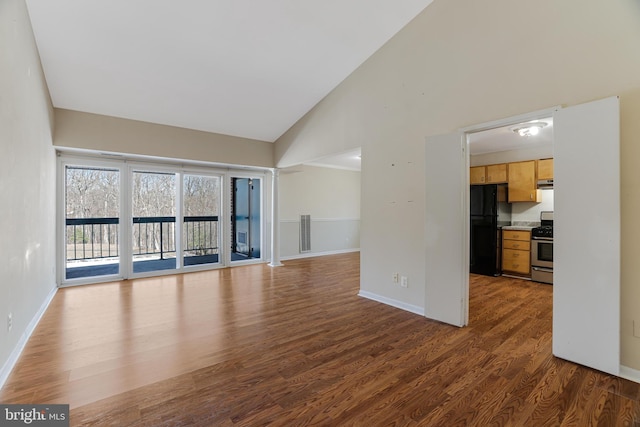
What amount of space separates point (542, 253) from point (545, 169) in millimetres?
1464

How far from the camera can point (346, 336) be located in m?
2.80

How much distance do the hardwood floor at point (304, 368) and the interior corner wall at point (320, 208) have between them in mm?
3400

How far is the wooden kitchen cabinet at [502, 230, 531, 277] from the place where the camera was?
16.5ft

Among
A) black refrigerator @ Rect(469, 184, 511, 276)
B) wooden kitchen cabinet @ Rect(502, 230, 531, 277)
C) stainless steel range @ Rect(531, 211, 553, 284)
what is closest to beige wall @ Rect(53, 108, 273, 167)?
black refrigerator @ Rect(469, 184, 511, 276)

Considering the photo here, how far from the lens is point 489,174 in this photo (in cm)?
562

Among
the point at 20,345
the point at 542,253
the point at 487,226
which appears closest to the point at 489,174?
the point at 487,226

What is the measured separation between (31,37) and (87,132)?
65.8 inches

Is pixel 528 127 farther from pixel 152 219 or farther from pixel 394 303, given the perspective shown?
pixel 152 219

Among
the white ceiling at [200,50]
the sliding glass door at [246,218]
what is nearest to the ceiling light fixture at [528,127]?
the white ceiling at [200,50]

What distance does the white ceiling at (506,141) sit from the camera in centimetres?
430

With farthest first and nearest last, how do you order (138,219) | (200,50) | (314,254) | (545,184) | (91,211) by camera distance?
(314,254), (138,219), (545,184), (91,211), (200,50)

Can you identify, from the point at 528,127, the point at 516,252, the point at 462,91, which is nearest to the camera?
the point at 462,91

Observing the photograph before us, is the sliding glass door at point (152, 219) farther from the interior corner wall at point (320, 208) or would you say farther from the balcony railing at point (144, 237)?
the interior corner wall at point (320, 208)
